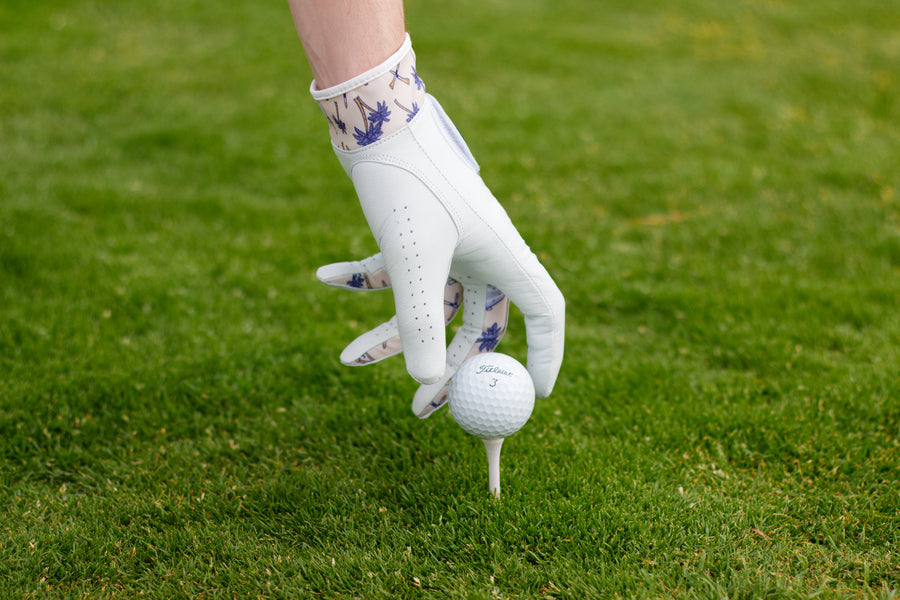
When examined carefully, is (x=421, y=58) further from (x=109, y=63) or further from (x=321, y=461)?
(x=321, y=461)

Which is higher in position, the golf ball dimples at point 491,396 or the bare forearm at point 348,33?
the bare forearm at point 348,33

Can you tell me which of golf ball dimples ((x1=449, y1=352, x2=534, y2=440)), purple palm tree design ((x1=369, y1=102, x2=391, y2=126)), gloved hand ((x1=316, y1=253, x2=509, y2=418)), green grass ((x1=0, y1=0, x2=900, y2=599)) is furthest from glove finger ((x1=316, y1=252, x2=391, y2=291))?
green grass ((x1=0, y1=0, x2=900, y2=599))

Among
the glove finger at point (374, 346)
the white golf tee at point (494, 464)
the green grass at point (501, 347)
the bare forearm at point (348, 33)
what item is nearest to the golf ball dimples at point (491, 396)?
the white golf tee at point (494, 464)

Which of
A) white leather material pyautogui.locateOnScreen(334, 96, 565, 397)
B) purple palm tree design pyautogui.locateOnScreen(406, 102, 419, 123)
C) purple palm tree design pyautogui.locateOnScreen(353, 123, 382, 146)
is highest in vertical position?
purple palm tree design pyautogui.locateOnScreen(406, 102, 419, 123)

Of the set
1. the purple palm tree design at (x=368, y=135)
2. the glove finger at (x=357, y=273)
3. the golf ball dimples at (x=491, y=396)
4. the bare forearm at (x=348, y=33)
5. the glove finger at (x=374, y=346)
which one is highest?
the bare forearm at (x=348, y=33)

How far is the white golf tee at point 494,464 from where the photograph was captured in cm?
346

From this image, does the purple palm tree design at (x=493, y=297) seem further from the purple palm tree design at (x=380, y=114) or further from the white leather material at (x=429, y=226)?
the purple palm tree design at (x=380, y=114)

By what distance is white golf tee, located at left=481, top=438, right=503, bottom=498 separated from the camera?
11.3ft

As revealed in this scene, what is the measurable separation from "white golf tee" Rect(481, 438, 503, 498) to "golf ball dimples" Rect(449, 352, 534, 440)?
10 cm

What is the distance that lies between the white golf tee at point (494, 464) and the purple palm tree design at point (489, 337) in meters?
0.46

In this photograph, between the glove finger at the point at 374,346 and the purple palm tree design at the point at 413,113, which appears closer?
the purple palm tree design at the point at 413,113

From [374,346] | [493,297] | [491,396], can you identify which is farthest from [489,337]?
[374,346]

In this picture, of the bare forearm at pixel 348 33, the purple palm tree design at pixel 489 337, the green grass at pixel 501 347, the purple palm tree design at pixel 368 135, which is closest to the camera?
the bare forearm at pixel 348 33

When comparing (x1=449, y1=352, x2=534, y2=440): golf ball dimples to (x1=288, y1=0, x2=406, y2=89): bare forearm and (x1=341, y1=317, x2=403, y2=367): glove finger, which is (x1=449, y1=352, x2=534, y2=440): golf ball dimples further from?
(x1=288, y1=0, x2=406, y2=89): bare forearm
